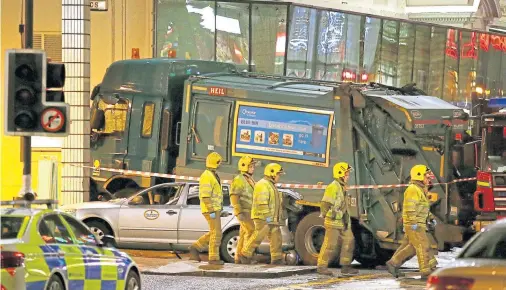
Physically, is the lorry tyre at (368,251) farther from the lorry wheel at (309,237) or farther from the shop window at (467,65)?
the shop window at (467,65)

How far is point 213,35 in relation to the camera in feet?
101

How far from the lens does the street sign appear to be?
13938 millimetres

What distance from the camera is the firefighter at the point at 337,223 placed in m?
19.1

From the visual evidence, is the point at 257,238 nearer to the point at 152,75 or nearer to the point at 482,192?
the point at 482,192

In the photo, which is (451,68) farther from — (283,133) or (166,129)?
(283,133)

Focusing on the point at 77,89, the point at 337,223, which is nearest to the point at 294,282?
the point at 337,223

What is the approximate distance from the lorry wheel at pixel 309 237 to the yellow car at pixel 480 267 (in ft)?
31.3

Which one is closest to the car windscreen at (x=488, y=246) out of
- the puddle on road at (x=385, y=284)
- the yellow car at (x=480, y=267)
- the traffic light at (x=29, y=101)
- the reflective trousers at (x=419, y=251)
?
the yellow car at (x=480, y=267)

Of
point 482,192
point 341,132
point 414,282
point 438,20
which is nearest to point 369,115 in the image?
point 341,132

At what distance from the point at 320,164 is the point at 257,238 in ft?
6.58

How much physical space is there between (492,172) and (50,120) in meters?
9.23

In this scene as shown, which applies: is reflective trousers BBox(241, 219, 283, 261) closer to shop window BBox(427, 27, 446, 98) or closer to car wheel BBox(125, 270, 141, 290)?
car wheel BBox(125, 270, 141, 290)

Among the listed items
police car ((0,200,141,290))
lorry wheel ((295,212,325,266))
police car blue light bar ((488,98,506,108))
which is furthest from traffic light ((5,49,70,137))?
police car blue light bar ((488,98,506,108))

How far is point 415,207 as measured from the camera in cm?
1848
